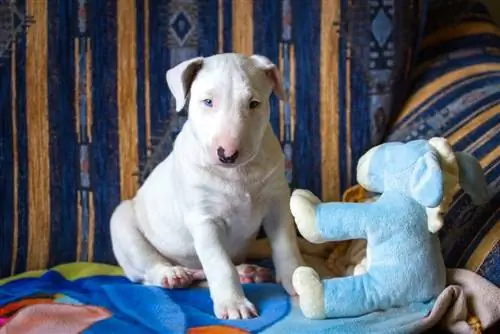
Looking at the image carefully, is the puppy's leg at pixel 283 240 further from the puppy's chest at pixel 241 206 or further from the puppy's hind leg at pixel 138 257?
the puppy's hind leg at pixel 138 257

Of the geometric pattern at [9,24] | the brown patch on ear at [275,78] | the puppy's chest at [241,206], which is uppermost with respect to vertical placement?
the geometric pattern at [9,24]

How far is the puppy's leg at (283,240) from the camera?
5.20 feet

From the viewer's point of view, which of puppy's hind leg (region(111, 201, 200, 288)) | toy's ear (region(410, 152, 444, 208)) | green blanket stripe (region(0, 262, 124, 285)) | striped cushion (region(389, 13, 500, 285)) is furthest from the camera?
green blanket stripe (region(0, 262, 124, 285))

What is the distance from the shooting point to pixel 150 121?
1909mm

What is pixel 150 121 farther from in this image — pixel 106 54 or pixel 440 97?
pixel 440 97

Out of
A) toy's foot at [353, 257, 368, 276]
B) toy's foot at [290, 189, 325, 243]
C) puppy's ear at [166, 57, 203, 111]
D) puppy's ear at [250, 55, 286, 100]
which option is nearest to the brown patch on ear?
puppy's ear at [250, 55, 286, 100]

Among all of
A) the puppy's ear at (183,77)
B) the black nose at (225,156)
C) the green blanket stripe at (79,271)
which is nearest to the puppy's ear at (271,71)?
the puppy's ear at (183,77)

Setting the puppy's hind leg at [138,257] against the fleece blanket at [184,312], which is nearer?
the fleece blanket at [184,312]

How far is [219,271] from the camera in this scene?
149cm

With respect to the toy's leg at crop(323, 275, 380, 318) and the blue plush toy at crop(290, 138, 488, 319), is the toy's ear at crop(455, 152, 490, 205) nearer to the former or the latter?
the blue plush toy at crop(290, 138, 488, 319)

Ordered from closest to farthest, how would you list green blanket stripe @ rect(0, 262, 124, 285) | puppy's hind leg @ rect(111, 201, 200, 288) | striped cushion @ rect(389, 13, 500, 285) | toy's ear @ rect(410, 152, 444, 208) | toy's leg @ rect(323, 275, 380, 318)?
toy's ear @ rect(410, 152, 444, 208), toy's leg @ rect(323, 275, 380, 318), striped cushion @ rect(389, 13, 500, 285), puppy's hind leg @ rect(111, 201, 200, 288), green blanket stripe @ rect(0, 262, 124, 285)

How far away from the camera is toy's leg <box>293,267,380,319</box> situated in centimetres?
138

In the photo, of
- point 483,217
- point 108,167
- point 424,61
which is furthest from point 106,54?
point 483,217

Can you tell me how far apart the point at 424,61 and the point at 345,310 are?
0.85 metres
